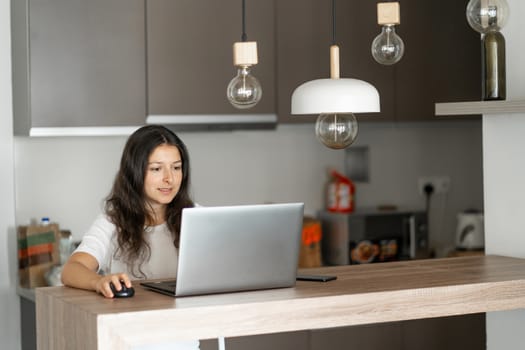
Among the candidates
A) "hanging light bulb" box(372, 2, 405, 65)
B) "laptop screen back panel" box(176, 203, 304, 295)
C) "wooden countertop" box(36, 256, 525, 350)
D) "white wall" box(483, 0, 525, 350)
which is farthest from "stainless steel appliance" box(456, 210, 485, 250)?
"laptop screen back panel" box(176, 203, 304, 295)

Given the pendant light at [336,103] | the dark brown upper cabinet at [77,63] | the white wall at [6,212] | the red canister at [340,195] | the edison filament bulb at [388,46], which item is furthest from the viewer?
the red canister at [340,195]

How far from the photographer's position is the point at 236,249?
7.75 feet

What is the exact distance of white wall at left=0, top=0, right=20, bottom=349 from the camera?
12.6 feet

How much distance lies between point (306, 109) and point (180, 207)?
696mm

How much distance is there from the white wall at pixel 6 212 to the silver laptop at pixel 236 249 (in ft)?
5.18

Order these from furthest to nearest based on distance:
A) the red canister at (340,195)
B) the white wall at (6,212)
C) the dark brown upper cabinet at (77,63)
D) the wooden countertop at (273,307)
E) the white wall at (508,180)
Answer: the red canister at (340,195) → the white wall at (6,212) → the dark brown upper cabinet at (77,63) → the white wall at (508,180) → the wooden countertop at (273,307)

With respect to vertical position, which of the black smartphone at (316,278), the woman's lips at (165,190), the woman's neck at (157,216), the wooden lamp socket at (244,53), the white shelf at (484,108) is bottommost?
the black smartphone at (316,278)

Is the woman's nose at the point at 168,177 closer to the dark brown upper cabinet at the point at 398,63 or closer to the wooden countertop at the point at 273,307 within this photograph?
the wooden countertop at the point at 273,307

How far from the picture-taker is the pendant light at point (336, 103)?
2424mm

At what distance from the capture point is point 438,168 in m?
4.96

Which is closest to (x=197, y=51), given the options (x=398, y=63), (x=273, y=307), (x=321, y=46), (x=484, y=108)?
(x=321, y=46)

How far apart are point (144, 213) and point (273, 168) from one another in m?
1.65

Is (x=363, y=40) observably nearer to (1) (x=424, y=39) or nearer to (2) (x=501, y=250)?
(1) (x=424, y=39)

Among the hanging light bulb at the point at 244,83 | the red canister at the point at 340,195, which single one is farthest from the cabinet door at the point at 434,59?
the hanging light bulb at the point at 244,83
